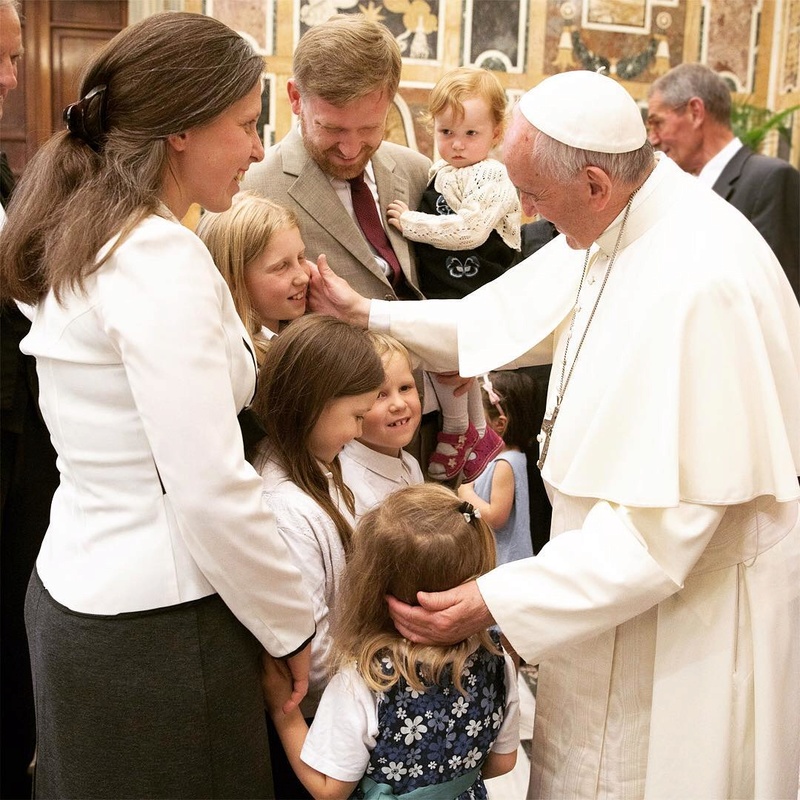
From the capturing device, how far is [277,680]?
2.16 m

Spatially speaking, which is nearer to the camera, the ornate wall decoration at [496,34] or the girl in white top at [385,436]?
the girl in white top at [385,436]

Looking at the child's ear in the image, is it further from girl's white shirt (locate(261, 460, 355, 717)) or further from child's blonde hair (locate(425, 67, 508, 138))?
girl's white shirt (locate(261, 460, 355, 717))

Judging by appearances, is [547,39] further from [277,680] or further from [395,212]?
[277,680]

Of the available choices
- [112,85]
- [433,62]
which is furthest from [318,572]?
[433,62]

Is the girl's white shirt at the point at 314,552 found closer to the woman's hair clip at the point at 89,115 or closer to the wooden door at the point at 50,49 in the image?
the woman's hair clip at the point at 89,115

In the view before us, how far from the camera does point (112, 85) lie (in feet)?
6.16

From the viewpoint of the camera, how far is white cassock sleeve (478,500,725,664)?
2.12m

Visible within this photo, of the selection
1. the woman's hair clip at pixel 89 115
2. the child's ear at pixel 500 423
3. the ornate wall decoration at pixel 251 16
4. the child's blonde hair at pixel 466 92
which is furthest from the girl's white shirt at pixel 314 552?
the ornate wall decoration at pixel 251 16

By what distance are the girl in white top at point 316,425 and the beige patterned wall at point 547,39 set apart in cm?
548

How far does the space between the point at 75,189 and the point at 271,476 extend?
0.83 metres

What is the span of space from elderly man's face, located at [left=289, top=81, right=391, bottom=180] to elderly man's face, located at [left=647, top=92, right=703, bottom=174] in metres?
3.99

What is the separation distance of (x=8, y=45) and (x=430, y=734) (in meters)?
2.26

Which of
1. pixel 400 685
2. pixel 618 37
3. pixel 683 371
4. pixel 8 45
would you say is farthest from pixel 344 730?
pixel 618 37

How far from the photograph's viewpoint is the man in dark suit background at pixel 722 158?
587cm
